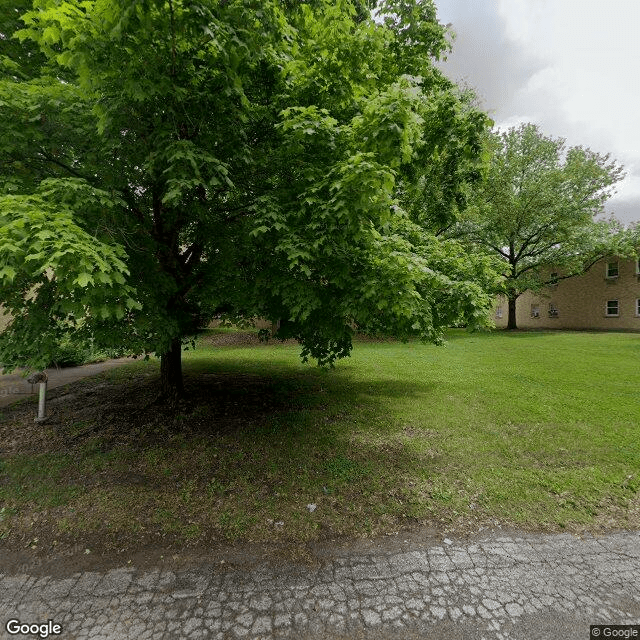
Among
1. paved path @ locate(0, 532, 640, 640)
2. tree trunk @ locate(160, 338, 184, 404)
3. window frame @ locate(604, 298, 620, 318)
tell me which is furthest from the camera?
window frame @ locate(604, 298, 620, 318)

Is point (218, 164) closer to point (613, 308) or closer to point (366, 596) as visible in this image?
point (366, 596)

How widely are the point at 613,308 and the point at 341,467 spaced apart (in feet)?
110

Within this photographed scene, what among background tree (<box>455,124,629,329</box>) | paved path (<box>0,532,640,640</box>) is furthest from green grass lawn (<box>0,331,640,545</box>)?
background tree (<box>455,124,629,329</box>)

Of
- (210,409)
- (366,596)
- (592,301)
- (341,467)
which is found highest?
(592,301)

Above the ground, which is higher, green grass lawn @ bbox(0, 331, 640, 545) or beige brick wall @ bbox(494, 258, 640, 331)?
beige brick wall @ bbox(494, 258, 640, 331)

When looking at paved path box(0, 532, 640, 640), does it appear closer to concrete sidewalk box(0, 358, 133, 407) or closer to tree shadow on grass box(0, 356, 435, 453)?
tree shadow on grass box(0, 356, 435, 453)

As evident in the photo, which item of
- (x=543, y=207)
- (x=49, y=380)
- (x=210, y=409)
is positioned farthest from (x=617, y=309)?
(x=49, y=380)

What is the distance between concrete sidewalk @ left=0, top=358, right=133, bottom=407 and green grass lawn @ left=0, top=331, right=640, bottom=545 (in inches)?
68.9

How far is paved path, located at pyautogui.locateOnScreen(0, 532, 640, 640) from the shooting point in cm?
262

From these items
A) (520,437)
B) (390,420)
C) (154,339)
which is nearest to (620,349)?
(520,437)

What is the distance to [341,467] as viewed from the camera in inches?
193

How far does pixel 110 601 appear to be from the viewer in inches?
113

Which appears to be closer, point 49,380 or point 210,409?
point 210,409

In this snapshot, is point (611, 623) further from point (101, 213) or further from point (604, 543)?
point (101, 213)
